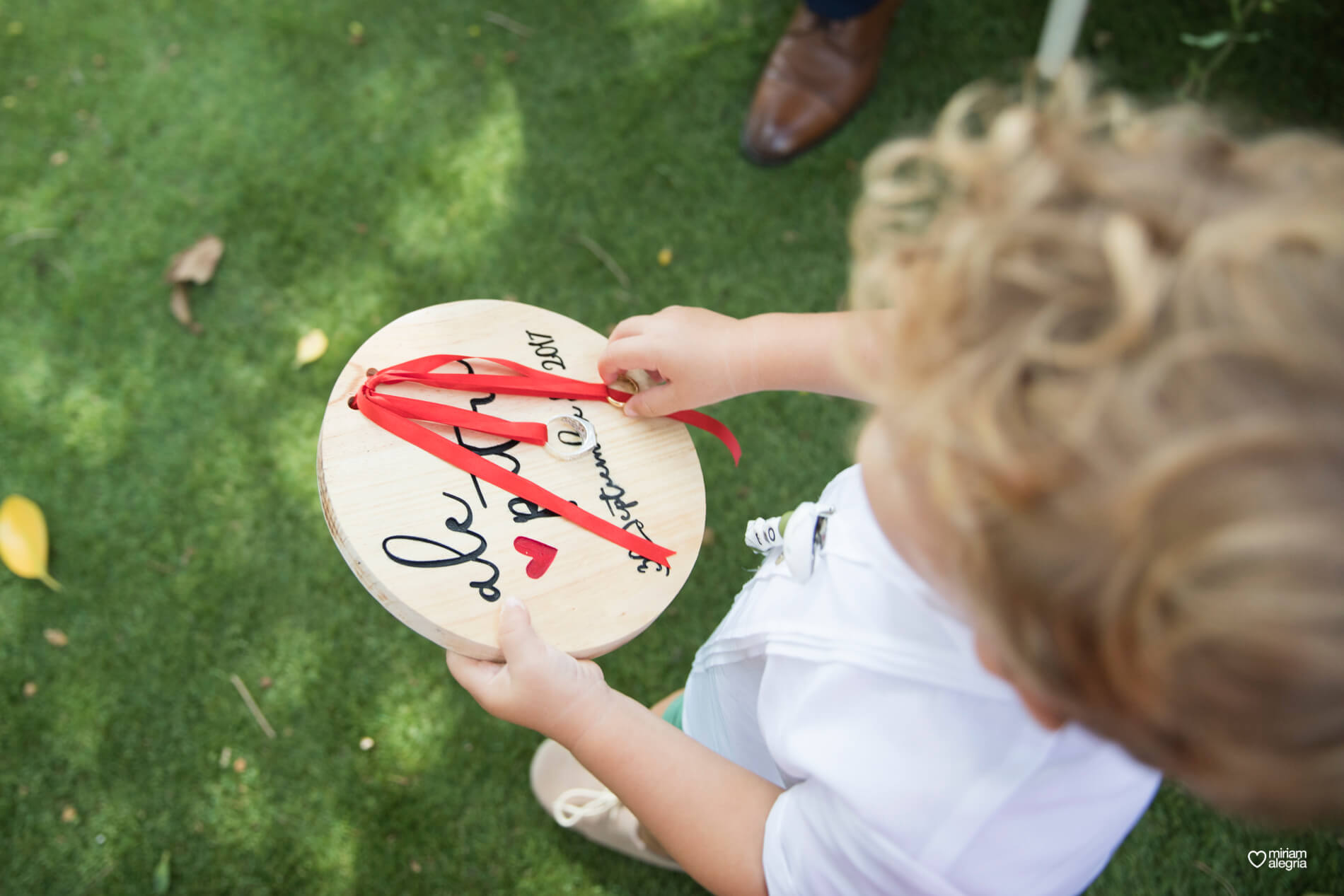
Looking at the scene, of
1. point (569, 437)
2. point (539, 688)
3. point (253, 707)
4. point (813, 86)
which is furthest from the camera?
point (813, 86)

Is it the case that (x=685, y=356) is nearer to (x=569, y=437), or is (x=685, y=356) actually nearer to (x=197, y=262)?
(x=569, y=437)

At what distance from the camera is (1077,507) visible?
18.8 inches

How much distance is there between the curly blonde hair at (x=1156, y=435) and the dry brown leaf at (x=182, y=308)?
187 cm

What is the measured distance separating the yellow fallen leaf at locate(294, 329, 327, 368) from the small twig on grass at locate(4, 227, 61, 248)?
0.70 meters

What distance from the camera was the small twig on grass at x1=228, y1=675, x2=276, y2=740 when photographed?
1.65 meters

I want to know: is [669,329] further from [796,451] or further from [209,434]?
[209,434]

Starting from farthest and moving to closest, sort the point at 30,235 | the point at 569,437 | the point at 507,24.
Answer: the point at 507,24, the point at 30,235, the point at 569,437

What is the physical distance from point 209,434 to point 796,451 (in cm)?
135

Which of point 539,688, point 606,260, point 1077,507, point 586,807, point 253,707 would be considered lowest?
point 253,707

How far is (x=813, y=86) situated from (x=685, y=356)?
54.4 inches

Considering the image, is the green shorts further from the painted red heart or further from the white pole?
the white pole

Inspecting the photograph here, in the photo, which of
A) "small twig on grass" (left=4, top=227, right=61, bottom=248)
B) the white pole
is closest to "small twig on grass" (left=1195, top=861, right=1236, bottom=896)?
the white pole

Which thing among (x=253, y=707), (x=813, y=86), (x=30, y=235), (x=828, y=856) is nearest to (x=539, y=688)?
(x=828, y=856)

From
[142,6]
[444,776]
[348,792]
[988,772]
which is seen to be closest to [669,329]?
[988,772]
